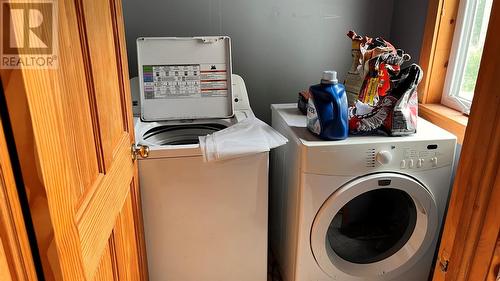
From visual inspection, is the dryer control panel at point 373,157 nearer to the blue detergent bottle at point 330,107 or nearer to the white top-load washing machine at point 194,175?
the blue detergent bottle at point 330,107

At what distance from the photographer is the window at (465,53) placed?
5.41ft

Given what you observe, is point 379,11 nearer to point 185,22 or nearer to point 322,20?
point 322,20

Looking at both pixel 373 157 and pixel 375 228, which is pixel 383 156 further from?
pixel 375 228

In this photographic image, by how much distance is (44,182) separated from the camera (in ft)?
1.82

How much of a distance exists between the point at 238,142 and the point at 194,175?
220 mm

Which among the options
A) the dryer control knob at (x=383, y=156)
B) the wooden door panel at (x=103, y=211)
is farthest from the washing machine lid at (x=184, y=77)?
the dryer control knob at (x=383, y=156)

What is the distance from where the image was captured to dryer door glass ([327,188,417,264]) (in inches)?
66.2

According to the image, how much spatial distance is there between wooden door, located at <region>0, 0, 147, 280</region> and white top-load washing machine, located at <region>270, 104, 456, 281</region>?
27.8 inches

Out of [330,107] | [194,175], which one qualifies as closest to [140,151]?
[194,175]

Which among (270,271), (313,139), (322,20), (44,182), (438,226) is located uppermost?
(322,20)

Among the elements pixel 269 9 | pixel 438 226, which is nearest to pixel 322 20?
pixel 269 9

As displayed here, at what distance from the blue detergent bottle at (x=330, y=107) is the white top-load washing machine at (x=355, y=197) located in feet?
0.14

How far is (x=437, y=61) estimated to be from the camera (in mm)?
1799

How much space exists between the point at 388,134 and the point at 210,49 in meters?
0.90
